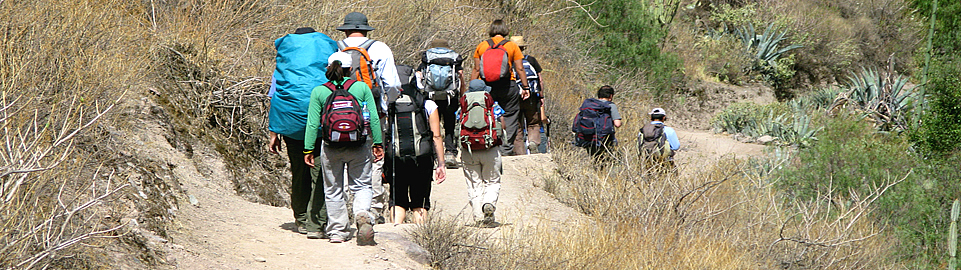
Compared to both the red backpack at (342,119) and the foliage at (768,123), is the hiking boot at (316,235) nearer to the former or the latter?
the red backpack at (342,119)

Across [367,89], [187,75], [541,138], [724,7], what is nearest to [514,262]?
[367,89]

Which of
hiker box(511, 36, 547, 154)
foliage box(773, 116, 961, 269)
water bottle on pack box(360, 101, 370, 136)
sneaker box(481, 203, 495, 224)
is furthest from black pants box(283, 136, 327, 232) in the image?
foliage box(773, 116, 961, 269)

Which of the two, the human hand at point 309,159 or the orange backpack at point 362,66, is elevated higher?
the orange backpack at point 362,66

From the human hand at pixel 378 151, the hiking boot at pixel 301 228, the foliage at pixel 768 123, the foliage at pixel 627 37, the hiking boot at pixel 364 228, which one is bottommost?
the foliage at pixel 768 123

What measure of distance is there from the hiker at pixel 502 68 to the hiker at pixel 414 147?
214 cm

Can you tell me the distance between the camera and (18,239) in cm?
316

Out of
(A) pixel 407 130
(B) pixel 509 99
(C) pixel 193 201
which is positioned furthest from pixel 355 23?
(B) pixel 509 99

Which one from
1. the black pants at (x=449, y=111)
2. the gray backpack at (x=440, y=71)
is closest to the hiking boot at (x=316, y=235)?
the gray backpack at (x=440, y=71)

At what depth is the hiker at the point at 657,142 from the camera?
26.6 feet

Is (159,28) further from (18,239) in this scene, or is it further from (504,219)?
(18,239)

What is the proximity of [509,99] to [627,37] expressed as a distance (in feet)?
26.1

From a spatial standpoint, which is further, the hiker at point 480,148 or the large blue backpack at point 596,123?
the large blue backpack at point 596,123

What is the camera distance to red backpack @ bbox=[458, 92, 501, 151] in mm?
5918

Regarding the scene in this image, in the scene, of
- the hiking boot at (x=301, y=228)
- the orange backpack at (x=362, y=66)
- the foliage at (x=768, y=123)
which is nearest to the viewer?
the orange backpack at (x=362, y=66)
